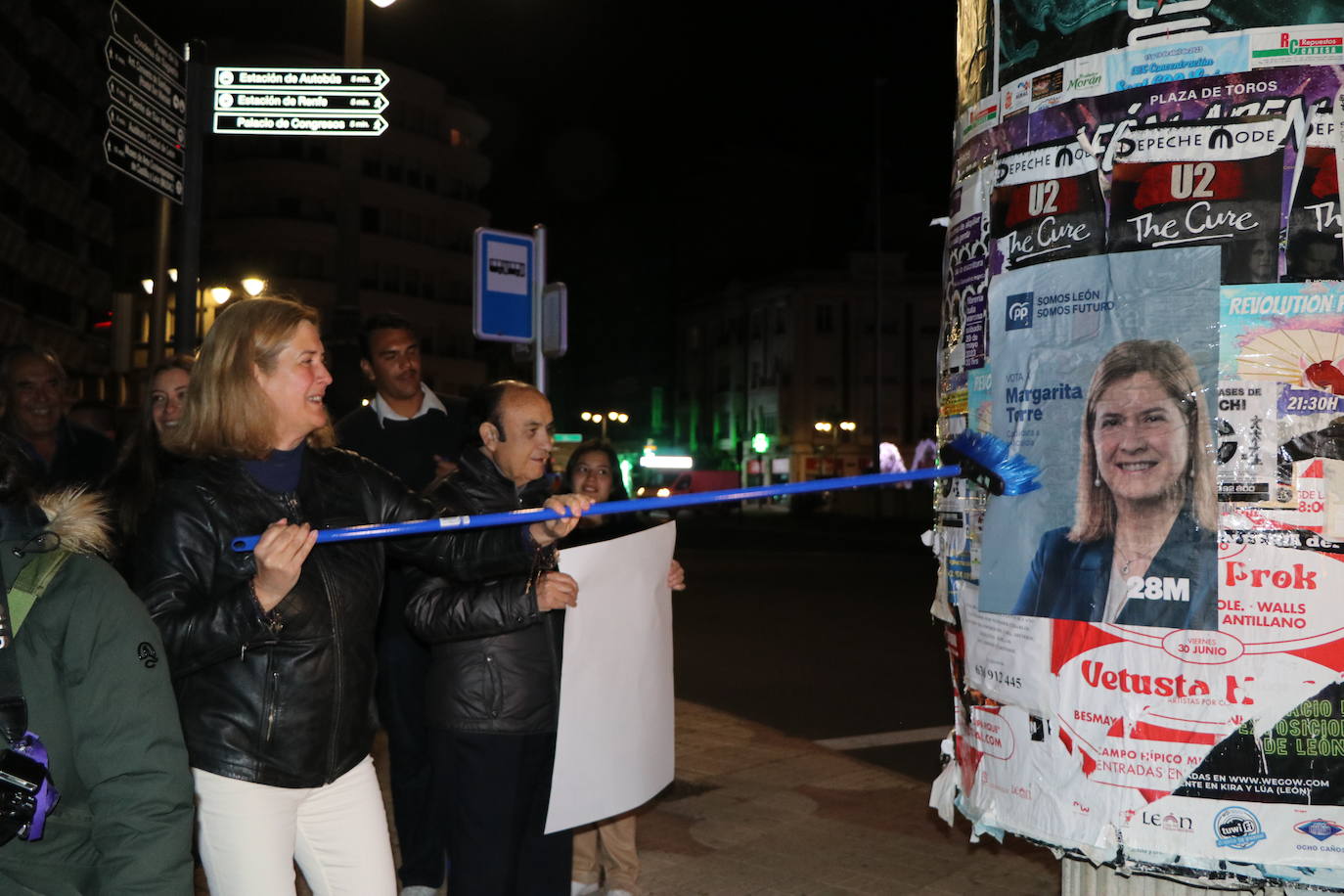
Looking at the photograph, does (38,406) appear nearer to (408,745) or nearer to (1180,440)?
(408,745)

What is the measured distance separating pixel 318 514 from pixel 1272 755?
2.26 meters

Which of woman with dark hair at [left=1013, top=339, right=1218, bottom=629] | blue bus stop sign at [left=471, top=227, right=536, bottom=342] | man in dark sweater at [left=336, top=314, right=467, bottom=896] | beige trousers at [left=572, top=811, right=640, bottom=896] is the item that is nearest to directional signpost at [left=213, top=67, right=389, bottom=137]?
blue bus stop sign at [left=471, top=227, right=536, bottom=342]

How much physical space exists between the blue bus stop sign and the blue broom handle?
15.7 feet

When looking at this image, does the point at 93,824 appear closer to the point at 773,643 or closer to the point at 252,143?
the point at 773,643

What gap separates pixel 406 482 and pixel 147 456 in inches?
54.8

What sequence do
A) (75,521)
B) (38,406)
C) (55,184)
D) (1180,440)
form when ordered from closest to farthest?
1. (75,521)
2. (1180,440)
3. (38,406)
4. (55,184)

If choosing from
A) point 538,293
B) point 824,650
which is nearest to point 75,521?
point 538,293

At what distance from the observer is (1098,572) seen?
2695 mm

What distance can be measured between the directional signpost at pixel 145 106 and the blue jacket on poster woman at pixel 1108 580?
17.4 feet

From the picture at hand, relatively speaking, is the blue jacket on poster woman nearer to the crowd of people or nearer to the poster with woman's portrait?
the poster with woman's portrait

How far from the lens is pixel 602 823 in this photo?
4.93m

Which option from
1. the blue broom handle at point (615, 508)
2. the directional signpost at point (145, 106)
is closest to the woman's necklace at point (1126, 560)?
the blue broom handle at point (615, 508)

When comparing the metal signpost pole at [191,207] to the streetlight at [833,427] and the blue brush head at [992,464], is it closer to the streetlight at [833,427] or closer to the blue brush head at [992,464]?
the blue brush head at [992,464]

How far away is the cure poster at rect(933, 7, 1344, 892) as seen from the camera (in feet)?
8.32
